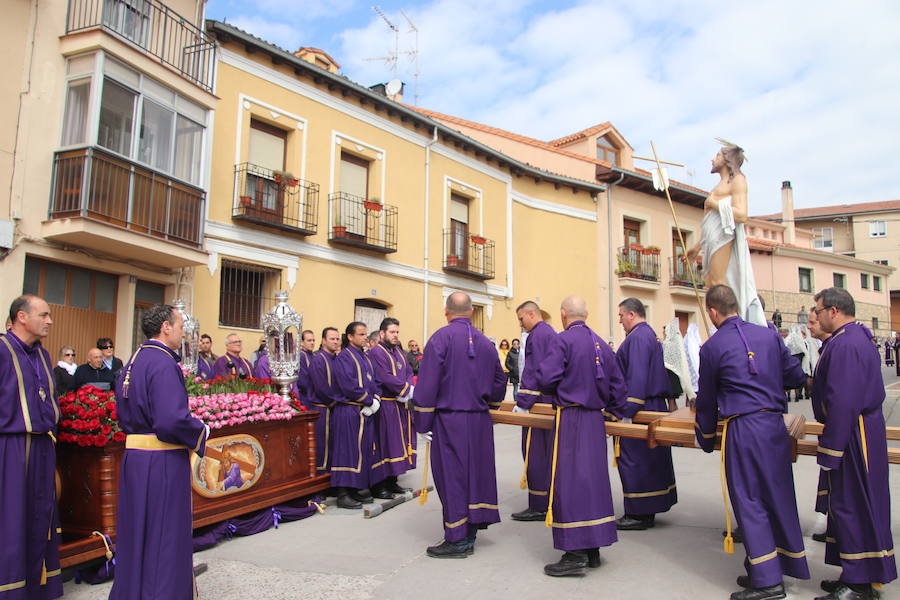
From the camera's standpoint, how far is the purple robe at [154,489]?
3.83 meters

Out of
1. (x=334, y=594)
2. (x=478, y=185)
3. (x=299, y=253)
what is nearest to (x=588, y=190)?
(x=478, y=185)

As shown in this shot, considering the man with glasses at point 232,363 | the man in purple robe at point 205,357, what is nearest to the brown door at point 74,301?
the man in purple robe at point 205,357

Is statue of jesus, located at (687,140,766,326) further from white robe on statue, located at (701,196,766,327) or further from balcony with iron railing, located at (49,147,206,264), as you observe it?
balcony with iron railing, located at (49,147,206,264)

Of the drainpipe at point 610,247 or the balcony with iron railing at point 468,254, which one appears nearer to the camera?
the balcony with iron railing at point 468,254

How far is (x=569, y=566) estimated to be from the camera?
479 cm

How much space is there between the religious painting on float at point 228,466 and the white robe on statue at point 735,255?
4.65 m

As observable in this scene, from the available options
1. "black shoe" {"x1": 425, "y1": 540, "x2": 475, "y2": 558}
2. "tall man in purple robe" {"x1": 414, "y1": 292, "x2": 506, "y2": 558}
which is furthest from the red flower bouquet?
"black shoe" {"x1": 425, "y1": 540, "x2": 475, "y2": 558}

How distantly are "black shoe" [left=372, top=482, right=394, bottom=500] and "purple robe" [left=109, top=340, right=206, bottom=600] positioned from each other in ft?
11.6

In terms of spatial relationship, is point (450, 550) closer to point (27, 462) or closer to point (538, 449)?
point (538, 449)

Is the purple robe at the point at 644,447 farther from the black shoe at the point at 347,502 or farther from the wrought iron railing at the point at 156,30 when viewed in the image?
the wrought iron railing at the point at 156,30

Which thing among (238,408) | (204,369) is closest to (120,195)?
(204,369)

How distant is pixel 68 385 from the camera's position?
9195 millimetres

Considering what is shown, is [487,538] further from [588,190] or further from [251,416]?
[588,190]

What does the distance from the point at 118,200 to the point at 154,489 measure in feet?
26.4
